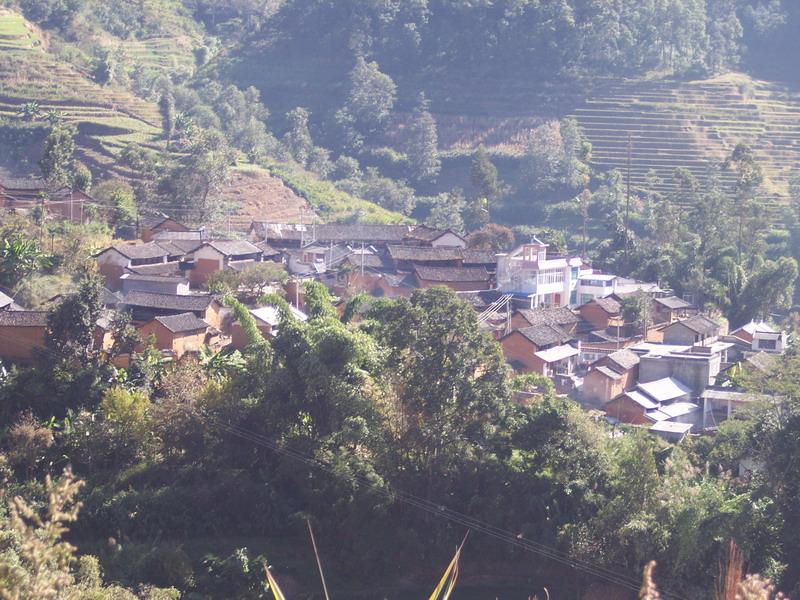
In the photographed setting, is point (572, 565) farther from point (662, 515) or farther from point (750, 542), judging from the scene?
point (750, 542)

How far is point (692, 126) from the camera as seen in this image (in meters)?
48.8

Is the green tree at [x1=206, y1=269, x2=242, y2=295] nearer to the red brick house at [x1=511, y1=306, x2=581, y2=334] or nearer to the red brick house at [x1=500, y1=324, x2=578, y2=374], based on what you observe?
the red brick house at [x1=500, y1=324, x2=578, y2=374]

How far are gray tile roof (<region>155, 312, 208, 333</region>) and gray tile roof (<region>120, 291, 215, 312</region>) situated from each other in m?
0.43

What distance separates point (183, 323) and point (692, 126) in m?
31.9

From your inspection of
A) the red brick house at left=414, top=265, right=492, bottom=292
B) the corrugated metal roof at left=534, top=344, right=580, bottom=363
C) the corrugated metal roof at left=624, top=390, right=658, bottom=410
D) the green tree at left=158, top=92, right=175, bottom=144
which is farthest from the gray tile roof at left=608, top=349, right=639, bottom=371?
the green tree at left=158, top=92, right=175, bottom=144

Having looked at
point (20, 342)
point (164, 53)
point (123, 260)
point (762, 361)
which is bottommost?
point (762, 361)

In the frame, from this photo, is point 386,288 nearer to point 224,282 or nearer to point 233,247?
point 233,247

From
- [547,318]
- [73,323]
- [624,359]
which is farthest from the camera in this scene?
[547,318]

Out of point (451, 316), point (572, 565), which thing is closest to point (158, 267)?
point (451, 316)

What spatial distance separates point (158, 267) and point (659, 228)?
17.6 m

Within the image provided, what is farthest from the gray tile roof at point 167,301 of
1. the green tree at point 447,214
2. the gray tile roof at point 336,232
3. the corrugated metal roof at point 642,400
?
the green tree at point 447,214

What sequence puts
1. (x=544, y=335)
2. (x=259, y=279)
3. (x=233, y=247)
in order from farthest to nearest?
(x=233, y=247) < (x=259, y=279) < (x=544, y=335)

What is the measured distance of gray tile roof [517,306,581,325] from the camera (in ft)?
90.0

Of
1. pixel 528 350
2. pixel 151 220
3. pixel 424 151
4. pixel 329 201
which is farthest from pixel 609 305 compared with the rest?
pixel 424 151
